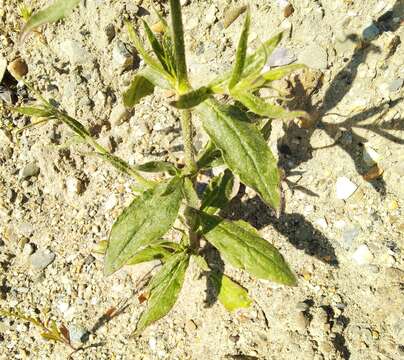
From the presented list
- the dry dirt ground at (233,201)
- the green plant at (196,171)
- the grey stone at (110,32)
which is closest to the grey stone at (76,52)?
the dry dirt ground at (233,201)

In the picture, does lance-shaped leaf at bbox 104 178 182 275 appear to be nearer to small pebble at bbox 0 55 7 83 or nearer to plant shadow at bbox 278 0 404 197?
plant shadow at bbox 278 0 404 197

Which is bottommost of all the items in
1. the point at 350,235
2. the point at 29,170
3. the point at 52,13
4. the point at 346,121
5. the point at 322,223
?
the point at 350,235

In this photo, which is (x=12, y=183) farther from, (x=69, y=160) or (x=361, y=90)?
(x=361, y=90)

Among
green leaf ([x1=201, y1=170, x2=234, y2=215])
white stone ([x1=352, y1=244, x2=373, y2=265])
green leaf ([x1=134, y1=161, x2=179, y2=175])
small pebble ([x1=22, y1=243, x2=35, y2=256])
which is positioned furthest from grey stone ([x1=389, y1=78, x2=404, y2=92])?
small pebble ([x1=22, y1=243, x2=35, y2=256])

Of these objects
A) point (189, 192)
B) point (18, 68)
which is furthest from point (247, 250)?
point (18, 68)

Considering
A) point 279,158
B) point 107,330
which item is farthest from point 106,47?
point 107,330

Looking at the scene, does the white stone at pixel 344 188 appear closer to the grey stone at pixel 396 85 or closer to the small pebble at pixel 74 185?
the grey stone at pixel 396 85

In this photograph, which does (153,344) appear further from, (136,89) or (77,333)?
(136,89)
